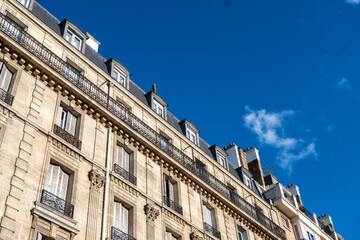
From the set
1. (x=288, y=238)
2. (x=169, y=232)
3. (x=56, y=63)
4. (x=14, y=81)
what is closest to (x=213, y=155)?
(x=288, y=238)

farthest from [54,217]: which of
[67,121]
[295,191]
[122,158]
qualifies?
[295,191]

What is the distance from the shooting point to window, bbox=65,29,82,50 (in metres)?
20.2

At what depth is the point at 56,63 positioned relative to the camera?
1786 centimetres

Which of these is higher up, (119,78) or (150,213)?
(119,78)

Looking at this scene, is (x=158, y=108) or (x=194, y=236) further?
(x=158, y=108)

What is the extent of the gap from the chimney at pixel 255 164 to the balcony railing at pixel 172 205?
13005 mm

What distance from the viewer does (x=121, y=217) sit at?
17.0 meters

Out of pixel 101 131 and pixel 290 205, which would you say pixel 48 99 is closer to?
pixel 101 131

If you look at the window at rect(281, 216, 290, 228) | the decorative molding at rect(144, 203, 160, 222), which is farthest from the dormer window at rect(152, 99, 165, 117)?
the window at rect(281, 216, 290, 228)

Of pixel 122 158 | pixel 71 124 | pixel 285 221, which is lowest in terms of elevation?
pixel 122 158

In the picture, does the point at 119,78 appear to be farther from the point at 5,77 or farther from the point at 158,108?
the point at 5,77

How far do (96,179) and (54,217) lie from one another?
2.72 m

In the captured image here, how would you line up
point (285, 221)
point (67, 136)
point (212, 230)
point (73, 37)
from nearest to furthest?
point (67, 136), point (73, 37), point (212, 230), point (285, 221)

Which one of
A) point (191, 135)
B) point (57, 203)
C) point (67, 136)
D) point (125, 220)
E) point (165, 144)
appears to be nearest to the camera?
point (57, 203)
